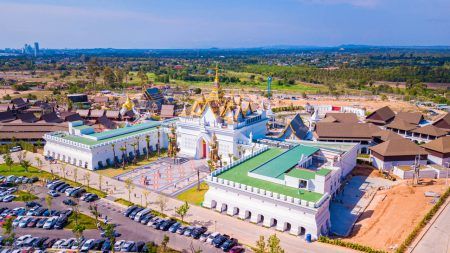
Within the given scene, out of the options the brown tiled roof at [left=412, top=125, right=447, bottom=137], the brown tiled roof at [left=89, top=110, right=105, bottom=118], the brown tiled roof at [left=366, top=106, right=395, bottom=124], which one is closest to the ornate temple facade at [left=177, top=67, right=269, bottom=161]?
the brown tiled roof at [left=366, top=106, right=395, bottom=124]

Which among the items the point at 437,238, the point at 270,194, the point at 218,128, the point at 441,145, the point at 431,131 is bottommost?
the point at 437,238

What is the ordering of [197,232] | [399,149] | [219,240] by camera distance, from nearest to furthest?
1. [219,240]
2. [197,232]
3. [399,149]

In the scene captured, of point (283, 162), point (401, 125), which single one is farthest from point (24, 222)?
point (401, 125)

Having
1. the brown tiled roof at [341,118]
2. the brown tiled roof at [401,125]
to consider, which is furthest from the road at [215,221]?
the brown tiled roof at [401,125]

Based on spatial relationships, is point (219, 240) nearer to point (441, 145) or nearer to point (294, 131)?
point (294, 131)

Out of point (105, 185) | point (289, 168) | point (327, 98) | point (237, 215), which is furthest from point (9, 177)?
point (327, 98)

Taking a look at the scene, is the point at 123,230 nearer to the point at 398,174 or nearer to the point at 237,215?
the point at 237,215
